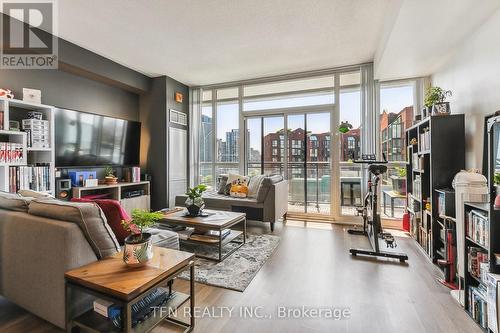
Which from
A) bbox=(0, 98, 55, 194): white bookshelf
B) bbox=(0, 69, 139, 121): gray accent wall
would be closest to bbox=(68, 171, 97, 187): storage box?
bbox=(0, 98, 55, 194): white bookshelf

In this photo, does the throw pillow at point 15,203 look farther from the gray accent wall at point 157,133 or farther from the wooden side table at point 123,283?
the gray accent wall at point 157,133

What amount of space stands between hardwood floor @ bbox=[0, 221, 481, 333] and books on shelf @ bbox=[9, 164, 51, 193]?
1.40m

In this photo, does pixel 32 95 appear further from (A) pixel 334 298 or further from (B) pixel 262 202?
(A) pixel 334 298

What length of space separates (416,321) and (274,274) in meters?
1.16

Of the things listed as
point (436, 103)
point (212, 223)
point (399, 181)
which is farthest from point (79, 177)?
point (399, 181)

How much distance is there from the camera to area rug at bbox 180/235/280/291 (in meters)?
2.19

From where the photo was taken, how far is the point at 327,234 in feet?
11.9

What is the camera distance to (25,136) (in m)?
2.80

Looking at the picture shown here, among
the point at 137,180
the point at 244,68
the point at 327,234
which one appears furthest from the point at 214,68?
the point at 327,234

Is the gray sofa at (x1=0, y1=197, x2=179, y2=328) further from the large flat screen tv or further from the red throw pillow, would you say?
the large flat screen tv

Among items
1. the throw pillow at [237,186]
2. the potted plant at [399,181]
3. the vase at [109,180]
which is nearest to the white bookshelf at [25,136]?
the vase at [109,180]

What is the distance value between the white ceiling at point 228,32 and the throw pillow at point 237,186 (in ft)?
6.70

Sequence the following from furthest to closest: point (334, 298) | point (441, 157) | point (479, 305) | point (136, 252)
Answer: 1. point (441, 157)
2. point (334, 298)
3. point (479, 305)
4. point (136, 252)

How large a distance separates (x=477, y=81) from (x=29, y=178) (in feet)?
17.1
